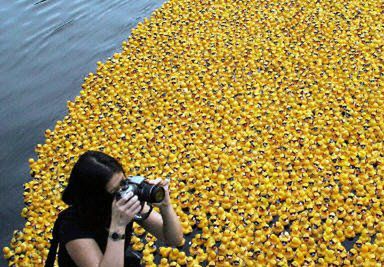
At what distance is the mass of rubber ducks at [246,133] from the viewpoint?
4.70 m

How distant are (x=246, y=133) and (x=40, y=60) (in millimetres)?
4991

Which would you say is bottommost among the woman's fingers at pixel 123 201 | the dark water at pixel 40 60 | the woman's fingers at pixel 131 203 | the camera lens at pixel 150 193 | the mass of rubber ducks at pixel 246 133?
the mass of rubber ducks at pixel 246 133

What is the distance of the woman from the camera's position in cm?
264

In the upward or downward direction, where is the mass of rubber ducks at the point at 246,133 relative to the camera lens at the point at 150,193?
downward

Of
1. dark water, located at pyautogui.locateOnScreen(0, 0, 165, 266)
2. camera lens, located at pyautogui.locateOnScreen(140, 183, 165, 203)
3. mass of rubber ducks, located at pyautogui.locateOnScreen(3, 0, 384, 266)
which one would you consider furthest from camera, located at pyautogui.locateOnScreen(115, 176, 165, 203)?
dark water, located at pyautogui.locateOnScreen(0, 0, 165, 266)

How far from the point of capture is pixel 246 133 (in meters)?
6.03

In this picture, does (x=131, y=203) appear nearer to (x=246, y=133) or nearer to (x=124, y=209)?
(x=124, y=209)

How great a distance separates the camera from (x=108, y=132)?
6.43m

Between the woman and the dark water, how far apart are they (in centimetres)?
273

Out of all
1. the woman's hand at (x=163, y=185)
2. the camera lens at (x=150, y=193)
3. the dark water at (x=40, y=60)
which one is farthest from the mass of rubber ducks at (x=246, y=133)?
the camera lens at (x=150, y=193)

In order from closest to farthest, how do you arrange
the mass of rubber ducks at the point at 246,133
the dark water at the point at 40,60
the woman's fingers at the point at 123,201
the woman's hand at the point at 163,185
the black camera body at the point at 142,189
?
the woman's fingers at the point at 123,201
the black camera body at the point at 142,189
the woman's hand at the point at 163,185
the mass of rubber ducks at the point at 246,133
the dark water at the point at 40,60

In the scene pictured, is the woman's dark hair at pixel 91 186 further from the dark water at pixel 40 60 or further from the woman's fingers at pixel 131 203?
the dark water at pixel 40 60

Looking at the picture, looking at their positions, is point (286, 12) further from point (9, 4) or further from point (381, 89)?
point (9, 4)

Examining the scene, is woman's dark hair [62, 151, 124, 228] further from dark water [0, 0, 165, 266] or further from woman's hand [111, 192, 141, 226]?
dark water [0, 0, 165, 266]
